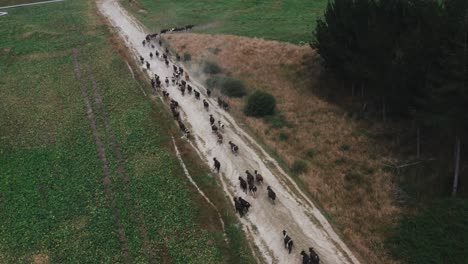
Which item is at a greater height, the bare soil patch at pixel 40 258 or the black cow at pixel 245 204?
the black cow at pixel 245 204

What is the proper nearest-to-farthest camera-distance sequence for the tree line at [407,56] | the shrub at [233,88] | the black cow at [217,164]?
the tree line at [407,56]
the black cow at [217,164]
the shrub at [233,88]

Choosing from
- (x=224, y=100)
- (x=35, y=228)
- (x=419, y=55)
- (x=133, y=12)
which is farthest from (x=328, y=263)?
(x=133, y=12)

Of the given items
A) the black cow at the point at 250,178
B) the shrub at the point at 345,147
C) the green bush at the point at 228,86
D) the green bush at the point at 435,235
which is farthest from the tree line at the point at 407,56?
the black cow at the point at 250,178

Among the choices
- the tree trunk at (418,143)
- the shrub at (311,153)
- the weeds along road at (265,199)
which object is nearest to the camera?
the weeds along road at (265,199)

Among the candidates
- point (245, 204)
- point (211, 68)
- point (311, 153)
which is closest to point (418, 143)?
point (311, 153)

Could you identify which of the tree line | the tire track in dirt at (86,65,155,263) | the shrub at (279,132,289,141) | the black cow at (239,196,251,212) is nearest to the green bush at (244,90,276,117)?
the shrub at (279,132,289,141)

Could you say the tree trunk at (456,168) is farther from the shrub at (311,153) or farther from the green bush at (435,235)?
the shrub at (311,153)

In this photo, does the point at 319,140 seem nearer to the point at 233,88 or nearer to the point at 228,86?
the point at 233,88
